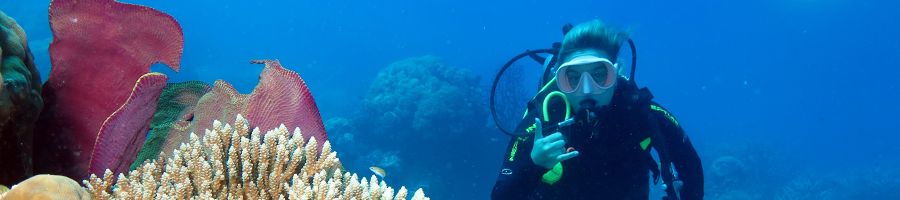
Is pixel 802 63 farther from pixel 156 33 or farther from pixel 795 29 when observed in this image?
pixel 156 33

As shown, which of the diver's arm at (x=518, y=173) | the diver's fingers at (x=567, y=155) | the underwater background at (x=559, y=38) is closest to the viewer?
the diver's fingers at (x=567, y=155)

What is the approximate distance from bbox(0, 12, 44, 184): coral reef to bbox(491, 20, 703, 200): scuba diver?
2.98m

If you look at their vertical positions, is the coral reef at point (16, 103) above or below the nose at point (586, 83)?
below

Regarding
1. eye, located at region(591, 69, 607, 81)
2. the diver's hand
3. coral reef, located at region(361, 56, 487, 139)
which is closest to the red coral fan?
the diver's hand

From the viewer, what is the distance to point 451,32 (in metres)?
97.2

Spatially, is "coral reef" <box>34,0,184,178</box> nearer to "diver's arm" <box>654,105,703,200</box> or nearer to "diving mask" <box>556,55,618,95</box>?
"diving mask" <box>556,55,618,95</box>

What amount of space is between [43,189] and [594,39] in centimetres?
388

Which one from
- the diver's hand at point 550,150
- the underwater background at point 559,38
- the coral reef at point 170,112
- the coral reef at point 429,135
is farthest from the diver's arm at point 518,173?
the coral reef at point 429,135

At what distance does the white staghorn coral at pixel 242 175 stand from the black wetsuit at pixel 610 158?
2303 millimetres

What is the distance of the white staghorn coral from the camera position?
1748 mm

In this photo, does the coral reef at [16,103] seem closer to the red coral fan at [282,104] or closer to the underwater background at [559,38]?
the red coral fan at [282,104]

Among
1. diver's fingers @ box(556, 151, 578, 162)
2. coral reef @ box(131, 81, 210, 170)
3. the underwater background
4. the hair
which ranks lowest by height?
coral reef @ box(131, 81, 210, 170)

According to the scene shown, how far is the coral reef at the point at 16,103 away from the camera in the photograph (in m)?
1.71

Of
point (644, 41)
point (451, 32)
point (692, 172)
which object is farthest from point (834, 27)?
point (692, 172)
